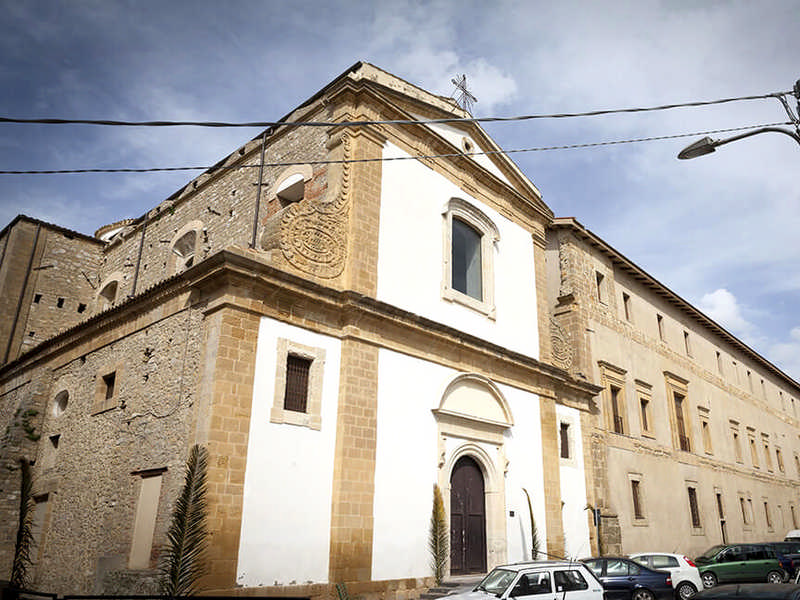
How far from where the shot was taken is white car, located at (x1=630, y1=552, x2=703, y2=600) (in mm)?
14750

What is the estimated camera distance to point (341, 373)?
1251 cm

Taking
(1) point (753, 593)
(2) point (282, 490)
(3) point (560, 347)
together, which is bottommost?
(1) point (753, 593)

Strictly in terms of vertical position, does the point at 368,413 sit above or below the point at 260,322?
below

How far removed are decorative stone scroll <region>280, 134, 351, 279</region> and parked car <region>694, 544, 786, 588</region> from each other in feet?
45.0

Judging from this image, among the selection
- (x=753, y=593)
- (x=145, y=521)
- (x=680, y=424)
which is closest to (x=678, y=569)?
(x=753, y=593)

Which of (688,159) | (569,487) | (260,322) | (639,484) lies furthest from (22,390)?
(639,484)

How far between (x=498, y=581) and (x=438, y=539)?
11.0 feet

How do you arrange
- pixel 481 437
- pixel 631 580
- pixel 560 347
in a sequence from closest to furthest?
1. pixel 631 580
2. pixel 481 437
3. pixel 560 347

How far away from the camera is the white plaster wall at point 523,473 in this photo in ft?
51.0

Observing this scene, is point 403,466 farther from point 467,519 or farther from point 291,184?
point 291,184

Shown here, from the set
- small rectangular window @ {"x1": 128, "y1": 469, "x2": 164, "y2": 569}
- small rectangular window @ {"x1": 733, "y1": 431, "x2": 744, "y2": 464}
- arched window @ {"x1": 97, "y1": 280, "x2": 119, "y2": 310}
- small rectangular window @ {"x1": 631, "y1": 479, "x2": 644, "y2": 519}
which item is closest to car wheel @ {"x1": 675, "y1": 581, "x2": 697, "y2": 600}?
small rectangular window @ {"x1": 631, "y1": 479, "x2": 644, "y2": 519}

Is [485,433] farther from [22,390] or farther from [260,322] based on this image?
[22,390]

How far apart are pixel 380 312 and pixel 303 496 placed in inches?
159

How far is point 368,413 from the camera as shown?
496 inches
